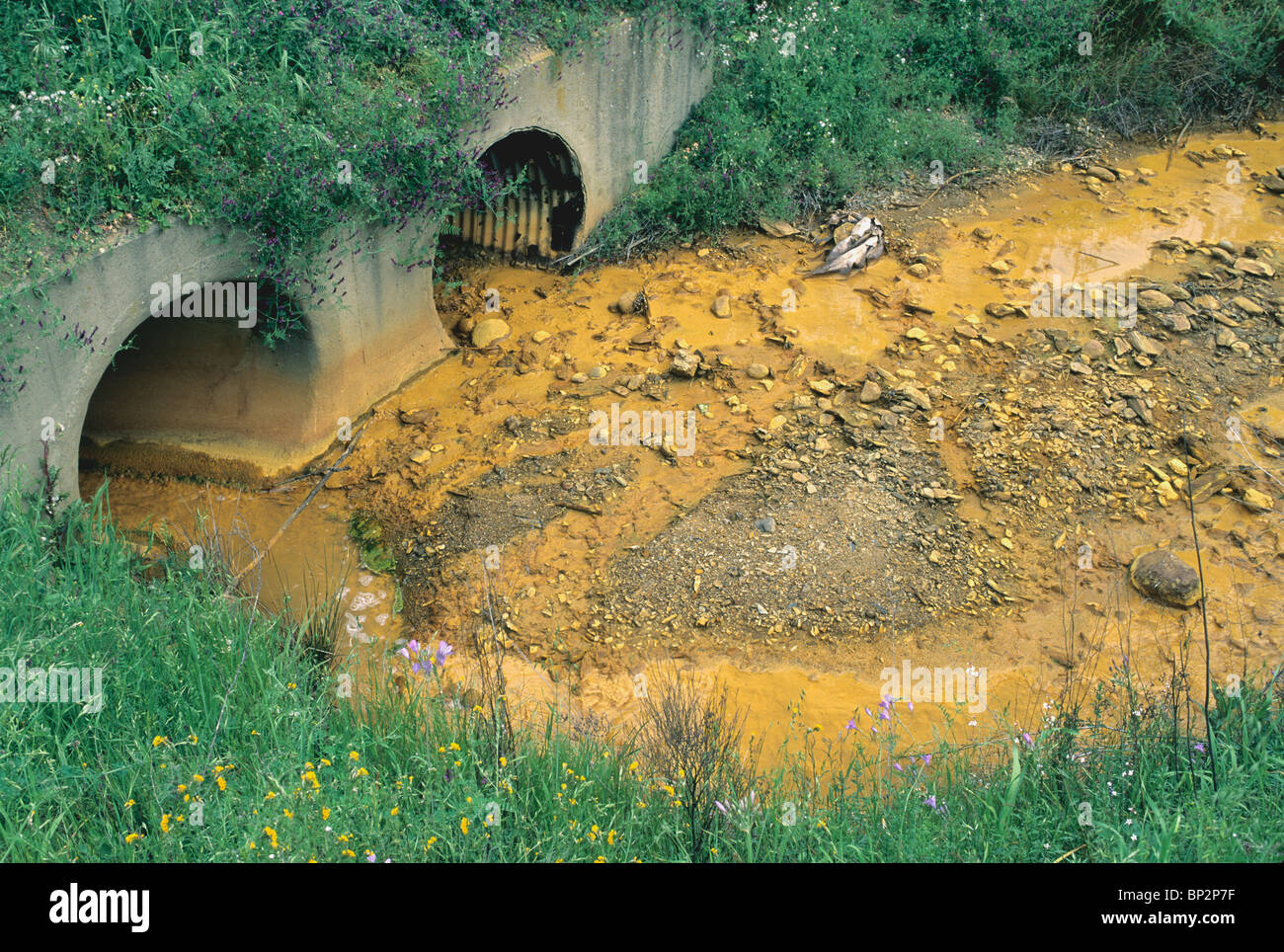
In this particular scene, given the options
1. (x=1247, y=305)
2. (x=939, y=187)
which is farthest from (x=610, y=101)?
(x=1247, y=305)

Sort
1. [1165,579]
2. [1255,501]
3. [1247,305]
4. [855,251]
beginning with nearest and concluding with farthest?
[1165,579], [1255,501], [1247,305], [855,251]

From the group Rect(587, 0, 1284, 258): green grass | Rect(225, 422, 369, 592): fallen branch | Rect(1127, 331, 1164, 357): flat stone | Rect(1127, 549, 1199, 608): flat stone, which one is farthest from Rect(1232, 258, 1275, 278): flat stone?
Rect(225, 422, 369, 592): fallen branch

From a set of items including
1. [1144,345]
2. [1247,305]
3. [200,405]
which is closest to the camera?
[200,405]

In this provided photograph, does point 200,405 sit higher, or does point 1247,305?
point 1247,305

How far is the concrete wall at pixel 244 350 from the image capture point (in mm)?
5410

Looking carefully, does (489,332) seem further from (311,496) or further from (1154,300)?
(1154,300)

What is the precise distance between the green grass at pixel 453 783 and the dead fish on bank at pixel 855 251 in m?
4.60

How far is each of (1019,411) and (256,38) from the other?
5165 mm

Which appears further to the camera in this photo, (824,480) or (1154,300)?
(1154,300)

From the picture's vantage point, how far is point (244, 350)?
6.80 meters

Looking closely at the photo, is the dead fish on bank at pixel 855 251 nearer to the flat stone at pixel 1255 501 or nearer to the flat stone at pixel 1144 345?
the flat stone at pixel 1144 345

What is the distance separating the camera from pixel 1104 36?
10.3 metres

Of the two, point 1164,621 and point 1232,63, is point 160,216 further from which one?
point 1232,63

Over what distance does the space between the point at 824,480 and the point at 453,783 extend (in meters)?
3.40
